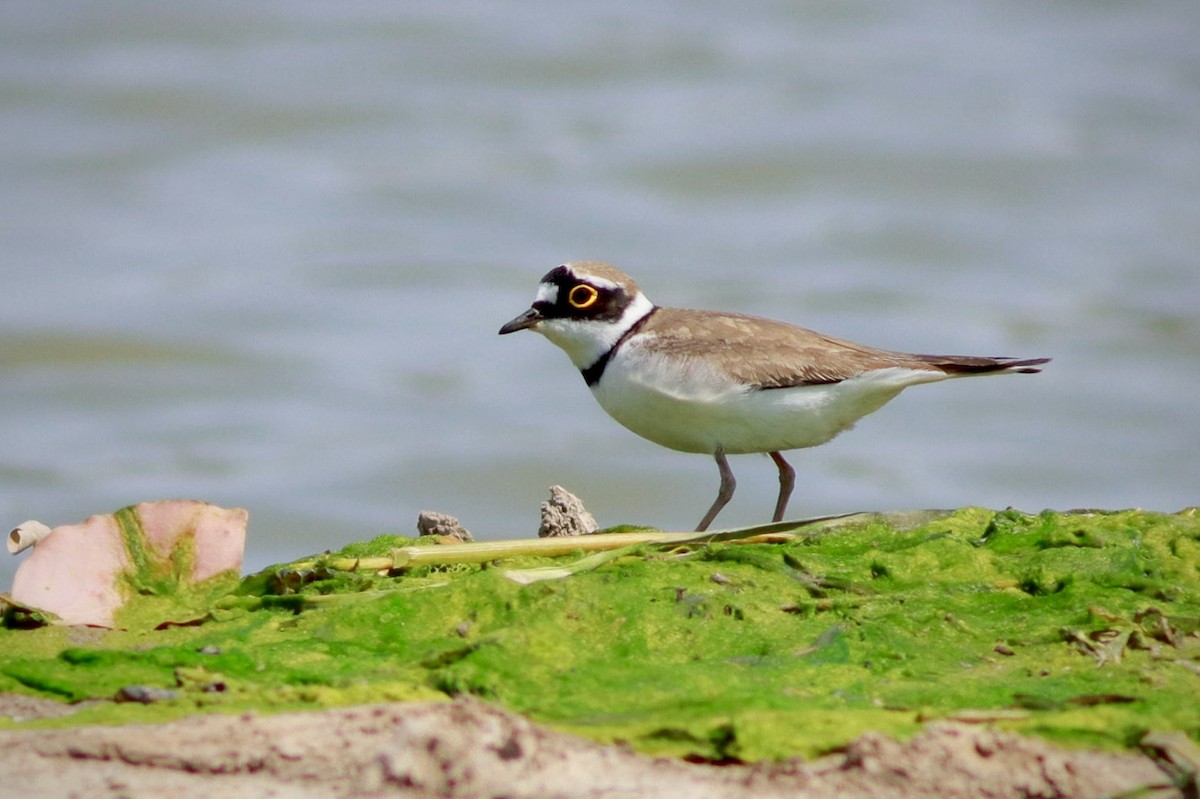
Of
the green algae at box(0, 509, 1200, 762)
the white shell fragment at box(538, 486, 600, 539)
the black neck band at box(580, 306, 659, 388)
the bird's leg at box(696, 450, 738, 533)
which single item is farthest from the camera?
the black neck band at box(580, 306, 659, 388)

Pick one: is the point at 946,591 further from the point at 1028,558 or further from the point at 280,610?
the point at 280,610

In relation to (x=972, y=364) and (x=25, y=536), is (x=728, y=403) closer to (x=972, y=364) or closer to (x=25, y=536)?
(x=972, y=364)

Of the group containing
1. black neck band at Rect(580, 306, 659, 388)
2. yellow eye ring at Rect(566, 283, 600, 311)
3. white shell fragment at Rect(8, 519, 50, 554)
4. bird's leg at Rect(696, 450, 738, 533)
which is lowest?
bird's leg at Rect(696, 450, 738, 533)

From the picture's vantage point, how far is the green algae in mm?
3283

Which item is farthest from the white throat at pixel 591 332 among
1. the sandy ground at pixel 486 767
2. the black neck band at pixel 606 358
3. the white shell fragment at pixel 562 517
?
the sandy ground at pixel 486 767

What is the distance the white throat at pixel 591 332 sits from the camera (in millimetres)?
7008

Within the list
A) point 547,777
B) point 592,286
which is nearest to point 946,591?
point 547,777

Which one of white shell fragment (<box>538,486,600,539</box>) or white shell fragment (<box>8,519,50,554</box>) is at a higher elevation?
white shell fragment (<box>8,519,50,554</box>)

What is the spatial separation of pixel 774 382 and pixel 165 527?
279cm

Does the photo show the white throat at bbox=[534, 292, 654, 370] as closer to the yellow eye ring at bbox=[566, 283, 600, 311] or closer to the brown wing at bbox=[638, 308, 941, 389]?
the yellow eye ring at bbox=[566, 283, 600, 311]

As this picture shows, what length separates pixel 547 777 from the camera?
292 centimetres

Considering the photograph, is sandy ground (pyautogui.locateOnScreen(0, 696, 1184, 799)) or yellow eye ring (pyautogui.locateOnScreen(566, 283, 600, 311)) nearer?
sandy ground (pyautogui.locateOnScreen(0, 696, 1184, 799))

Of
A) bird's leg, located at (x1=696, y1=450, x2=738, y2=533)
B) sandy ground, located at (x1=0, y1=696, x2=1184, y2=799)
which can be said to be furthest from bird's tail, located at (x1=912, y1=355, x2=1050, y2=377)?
sandy ground, located at (x1=0, y1=696, x2=1184, y2=799)

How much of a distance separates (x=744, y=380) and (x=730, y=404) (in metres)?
0.12
